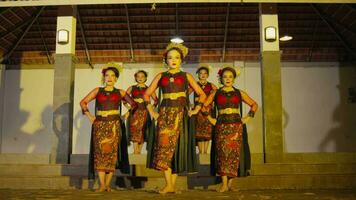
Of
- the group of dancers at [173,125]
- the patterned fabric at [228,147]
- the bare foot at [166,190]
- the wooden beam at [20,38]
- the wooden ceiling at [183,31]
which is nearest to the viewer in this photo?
the bare foot at [166,190]

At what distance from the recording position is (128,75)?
11.8 m

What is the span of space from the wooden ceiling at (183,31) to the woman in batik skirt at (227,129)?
4.93 metres

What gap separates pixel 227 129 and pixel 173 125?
82 cm

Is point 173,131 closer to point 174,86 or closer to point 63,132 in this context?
point 174,86

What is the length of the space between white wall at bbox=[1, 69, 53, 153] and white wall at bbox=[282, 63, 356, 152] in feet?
23.0

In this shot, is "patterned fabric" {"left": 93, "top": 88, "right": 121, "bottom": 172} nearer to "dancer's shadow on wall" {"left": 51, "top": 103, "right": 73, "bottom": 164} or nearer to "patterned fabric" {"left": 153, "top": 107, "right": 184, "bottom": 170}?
"patterned fabric" {"left": 153, "top": 107, "right": 184, "bottom": 170}

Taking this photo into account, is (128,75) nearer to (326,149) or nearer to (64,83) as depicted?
(64,83)

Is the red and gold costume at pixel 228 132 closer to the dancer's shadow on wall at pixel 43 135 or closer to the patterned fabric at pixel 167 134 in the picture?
the patterned fabric at pixel 167 134

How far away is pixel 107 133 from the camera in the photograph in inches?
205

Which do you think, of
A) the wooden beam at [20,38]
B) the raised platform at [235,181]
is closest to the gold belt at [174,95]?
the raised platform at [235,181]

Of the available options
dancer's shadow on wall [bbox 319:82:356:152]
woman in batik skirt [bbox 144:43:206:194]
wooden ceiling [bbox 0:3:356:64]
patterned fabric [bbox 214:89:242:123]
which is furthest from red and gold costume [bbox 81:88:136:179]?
dancer's shadow on wall [bbox 319:82:356:152]

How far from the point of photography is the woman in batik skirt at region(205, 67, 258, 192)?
5074mm

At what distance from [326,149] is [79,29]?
7708 mm

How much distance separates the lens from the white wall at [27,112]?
464 inches
